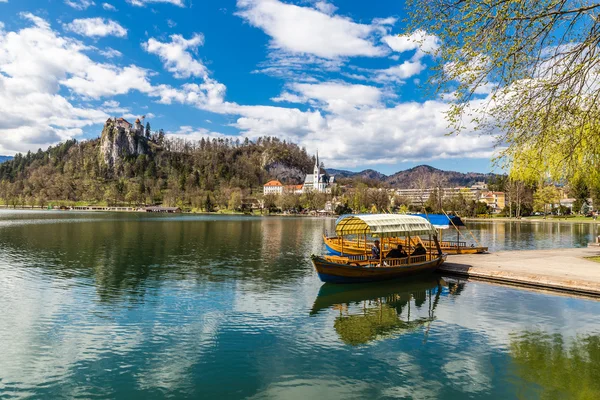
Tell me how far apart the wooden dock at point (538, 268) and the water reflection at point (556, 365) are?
852cm

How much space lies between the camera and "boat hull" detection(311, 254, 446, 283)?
2697 cm

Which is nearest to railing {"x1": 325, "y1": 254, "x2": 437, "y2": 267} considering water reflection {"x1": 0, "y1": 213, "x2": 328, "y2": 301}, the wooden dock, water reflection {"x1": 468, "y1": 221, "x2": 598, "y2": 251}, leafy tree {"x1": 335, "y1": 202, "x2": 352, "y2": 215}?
the wooden dock

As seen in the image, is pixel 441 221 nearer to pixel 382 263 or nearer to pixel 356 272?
pixel 382 263

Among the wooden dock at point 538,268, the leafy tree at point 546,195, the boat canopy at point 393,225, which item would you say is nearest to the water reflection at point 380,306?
the wooden dock at point 538,268

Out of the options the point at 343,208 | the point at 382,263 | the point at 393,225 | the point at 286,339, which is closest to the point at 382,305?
the point at 382,263

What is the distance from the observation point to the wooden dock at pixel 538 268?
2528 centimetres

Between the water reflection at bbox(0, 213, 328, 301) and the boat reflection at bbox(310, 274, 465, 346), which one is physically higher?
the water reflection at bbox(0, 213, 328, 301)

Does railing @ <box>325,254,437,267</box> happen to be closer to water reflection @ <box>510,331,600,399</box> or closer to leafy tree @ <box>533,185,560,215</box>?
water reflection @ <box>510,331,600,399</box>

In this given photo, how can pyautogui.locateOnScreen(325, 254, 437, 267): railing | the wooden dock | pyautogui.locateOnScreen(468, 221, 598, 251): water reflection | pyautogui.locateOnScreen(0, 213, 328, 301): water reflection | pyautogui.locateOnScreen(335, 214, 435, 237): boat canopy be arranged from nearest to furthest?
1. the wooden dock
2. pyautogui.locateOnScreen(335, 214, 435, 237): boat canopy
3. pyautogui.locateOnScreen(325, 254, 437, 267): railing
4. pyautogui.locateOnScreen(0, 213, 328, 301): water reflection
5. pyautogui.locateOnScreen(468, 221, 598, 251): water reflection

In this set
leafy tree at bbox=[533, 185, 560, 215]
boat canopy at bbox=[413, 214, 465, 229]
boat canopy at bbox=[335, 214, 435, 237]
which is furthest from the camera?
leafy tree at bbox=[533, 185, 560, 215]

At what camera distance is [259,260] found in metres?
41.4

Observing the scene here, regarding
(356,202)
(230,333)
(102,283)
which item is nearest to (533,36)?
(230,333)

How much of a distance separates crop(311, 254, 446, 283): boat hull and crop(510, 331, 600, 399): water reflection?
441 inches

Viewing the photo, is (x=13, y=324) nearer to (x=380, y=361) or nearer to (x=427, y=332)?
(x=380, y=361)
